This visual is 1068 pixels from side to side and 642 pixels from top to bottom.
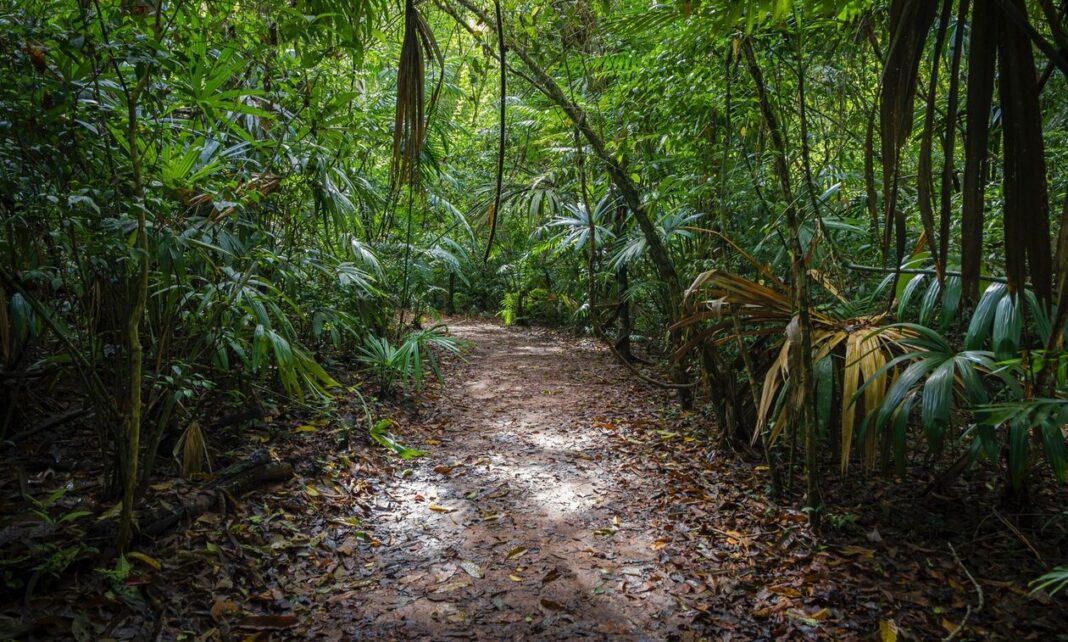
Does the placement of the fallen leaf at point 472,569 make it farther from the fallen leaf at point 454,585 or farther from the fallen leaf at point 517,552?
the fallen leaf at point 517,552

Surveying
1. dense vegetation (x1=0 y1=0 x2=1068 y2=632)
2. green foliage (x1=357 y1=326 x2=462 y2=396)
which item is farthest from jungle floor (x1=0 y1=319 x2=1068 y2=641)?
green foliage (x1=357 y1=326 x2=462 y2=396)

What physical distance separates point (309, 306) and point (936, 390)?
3.51 meters

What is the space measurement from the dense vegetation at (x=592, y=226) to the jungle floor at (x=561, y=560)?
0.63 feet

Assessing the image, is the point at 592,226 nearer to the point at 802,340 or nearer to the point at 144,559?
the point at 802,340

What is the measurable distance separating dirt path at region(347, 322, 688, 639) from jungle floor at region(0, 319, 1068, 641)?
11 millimetres

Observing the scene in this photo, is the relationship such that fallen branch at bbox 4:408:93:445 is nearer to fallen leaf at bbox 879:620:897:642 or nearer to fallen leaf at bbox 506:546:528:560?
fallen leaf at bbox 506:546:528:560

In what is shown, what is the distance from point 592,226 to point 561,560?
175 cm

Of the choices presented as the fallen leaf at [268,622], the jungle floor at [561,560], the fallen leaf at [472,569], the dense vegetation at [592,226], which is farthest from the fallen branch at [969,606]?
the fallen leaf at [268,622]

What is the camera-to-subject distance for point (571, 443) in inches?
159

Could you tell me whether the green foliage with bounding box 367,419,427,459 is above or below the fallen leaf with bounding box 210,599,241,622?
above

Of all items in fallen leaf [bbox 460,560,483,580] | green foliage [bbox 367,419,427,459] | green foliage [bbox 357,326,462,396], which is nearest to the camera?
fallen leaf [bbox 460,560,483,580]

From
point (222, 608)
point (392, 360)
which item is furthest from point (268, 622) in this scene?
point (392, 360)

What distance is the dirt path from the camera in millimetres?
2182

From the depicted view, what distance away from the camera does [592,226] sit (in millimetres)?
3305
